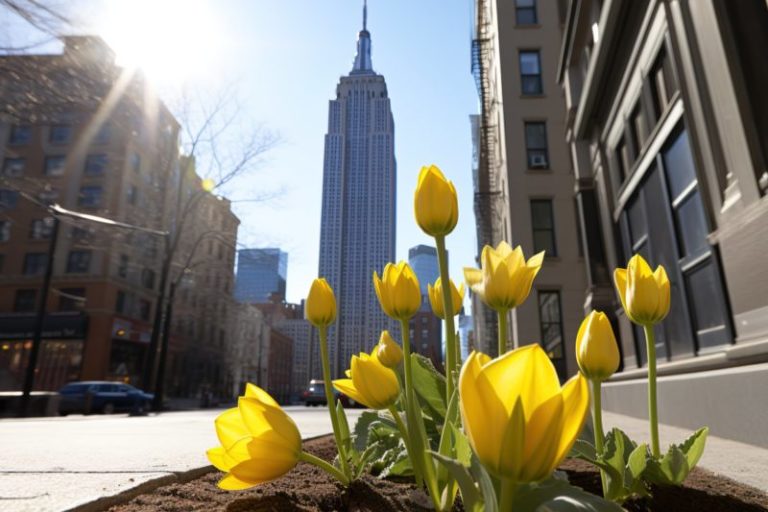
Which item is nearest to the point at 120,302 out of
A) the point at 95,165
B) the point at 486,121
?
the point at 95,165

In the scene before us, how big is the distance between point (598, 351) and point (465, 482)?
24.6 inches

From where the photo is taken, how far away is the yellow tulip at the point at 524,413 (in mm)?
681

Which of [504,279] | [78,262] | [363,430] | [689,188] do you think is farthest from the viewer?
[78,262]

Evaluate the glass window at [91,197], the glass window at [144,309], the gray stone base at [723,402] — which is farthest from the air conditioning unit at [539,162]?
the glass window at [144,309]

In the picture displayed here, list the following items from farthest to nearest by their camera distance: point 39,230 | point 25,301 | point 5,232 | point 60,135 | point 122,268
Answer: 1. point 60,135
2. point 122,268
3. point 5,232
4. point 39,230
5. point 25,301

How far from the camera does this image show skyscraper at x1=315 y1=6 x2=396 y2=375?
8762 centimetres

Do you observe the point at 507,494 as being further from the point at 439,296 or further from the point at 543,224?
the point at 543,224

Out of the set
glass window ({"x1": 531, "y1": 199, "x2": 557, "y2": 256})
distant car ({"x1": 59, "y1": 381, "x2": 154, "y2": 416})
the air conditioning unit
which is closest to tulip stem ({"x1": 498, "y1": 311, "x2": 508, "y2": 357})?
glass window ({"x1": 531, "y1": 199, "x2": 557, "y2": 256})

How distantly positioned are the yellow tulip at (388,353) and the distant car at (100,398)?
21.3 meters

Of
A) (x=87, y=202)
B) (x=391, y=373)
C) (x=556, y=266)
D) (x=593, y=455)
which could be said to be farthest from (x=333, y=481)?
(x=87, y=202)

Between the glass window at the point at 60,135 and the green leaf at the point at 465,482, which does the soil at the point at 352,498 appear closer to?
the green leaf at the point at 465,482

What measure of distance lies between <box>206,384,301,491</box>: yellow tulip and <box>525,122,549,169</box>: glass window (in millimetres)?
20184

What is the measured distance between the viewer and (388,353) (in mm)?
1541

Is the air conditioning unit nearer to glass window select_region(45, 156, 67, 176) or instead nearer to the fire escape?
the fire escape
